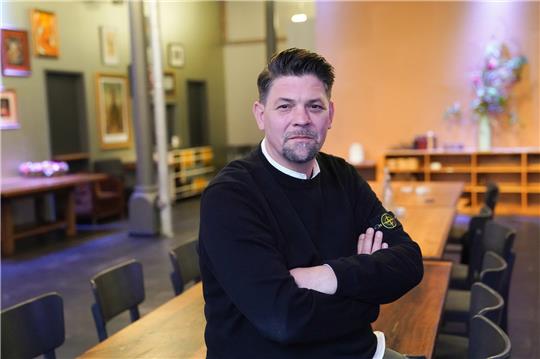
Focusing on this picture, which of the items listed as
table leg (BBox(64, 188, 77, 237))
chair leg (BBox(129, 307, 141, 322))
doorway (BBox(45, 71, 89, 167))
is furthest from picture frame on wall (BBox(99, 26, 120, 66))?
chair leg (BBox(129, 307, 141, 322))

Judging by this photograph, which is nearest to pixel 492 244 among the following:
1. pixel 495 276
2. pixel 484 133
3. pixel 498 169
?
pixel 495 276

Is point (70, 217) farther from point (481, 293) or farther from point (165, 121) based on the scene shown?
point (481, 293)

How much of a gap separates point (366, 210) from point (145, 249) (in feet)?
17.0

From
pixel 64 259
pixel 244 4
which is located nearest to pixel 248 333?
pixel 64 259

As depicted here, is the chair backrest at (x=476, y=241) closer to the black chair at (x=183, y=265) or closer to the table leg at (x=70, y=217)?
the black chair at (x=183, y=265)

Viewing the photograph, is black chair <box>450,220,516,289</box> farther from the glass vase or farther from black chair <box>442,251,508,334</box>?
the glass vase

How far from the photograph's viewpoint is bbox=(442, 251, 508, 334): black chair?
88.4 inches

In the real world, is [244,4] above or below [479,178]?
above

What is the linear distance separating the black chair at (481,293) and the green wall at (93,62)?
623 cm

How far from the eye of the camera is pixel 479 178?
834 centimetres

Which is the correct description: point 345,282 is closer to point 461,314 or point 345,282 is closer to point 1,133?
point 461,314

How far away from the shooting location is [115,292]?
2.50m

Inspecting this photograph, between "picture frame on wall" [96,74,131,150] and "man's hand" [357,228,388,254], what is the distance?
315 inches

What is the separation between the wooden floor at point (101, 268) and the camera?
4.04 m
